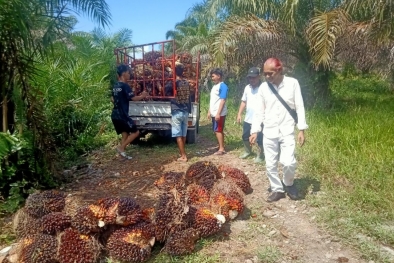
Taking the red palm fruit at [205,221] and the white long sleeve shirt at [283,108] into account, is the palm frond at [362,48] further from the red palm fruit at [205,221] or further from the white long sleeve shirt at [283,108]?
the red palm fruit at [205,221]

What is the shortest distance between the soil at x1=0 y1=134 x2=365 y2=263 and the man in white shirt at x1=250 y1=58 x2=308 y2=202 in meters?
0.48

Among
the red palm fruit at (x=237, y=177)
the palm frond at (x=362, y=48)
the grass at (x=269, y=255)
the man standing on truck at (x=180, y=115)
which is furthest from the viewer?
the palm frond at (x=362, y=48)

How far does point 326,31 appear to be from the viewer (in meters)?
8.43

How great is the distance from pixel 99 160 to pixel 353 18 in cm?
741

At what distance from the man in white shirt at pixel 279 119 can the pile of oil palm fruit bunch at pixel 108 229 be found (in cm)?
103

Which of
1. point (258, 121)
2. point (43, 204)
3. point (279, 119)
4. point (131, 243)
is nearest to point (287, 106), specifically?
point (279, 119)

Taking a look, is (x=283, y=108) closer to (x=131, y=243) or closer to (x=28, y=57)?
(x=131, y=243)

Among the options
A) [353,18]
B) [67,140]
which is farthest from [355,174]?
[353,18]

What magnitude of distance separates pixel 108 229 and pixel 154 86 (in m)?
4.33

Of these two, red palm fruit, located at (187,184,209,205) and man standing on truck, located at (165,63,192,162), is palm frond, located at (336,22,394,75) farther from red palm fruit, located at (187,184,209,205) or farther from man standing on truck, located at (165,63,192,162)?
red palm fruit, located at (187,184,209,205)

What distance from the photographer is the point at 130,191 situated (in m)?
4.74

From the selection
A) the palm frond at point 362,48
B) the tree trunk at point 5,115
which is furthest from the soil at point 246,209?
the palm frond at point 362,48

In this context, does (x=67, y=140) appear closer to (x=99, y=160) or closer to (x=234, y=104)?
(x=99, y=160)

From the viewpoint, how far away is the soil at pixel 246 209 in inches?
124
